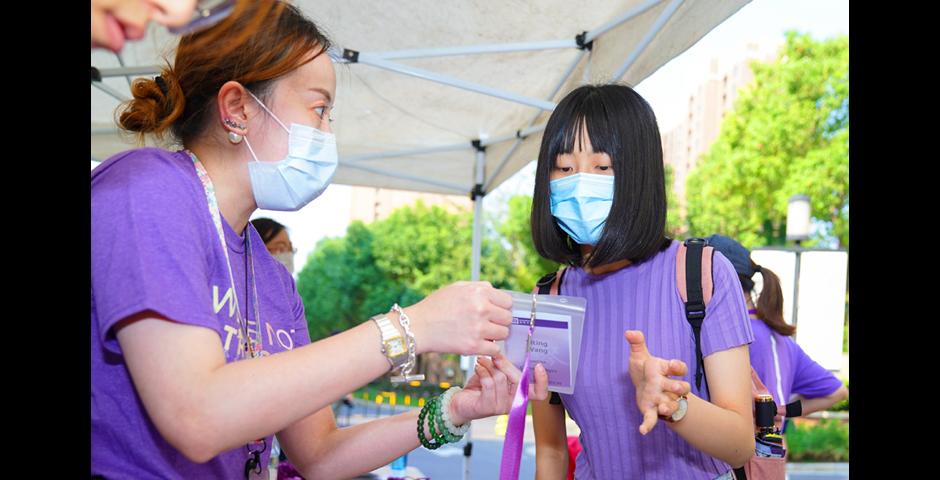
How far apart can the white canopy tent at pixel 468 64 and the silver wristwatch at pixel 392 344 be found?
2014mm

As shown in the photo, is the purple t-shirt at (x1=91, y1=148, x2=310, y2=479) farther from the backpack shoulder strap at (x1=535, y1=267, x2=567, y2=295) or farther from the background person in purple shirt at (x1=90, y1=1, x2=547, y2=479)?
the backpack shoulder strap at (x1=535, y1=267, x2=567, y2=295)

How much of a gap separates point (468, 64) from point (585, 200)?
3.11 metres

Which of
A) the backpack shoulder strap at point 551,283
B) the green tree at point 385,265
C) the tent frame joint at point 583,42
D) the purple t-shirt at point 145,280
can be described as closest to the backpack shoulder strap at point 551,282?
the backpack shoulder strap at point 551,283

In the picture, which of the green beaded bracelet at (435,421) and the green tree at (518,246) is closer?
the green beaded bracelet at (435,421)

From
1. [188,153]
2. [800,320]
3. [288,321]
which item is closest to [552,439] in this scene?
[288,321]

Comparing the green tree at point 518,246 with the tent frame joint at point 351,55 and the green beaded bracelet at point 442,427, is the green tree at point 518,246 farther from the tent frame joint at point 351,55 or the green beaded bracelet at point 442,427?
the green beaded bracelet at point 442,427

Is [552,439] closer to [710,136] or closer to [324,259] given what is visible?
[324,259]

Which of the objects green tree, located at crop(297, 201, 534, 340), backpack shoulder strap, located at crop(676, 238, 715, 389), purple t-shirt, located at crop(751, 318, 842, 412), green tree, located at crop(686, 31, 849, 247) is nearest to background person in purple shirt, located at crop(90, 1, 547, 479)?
backpack shoulder strap, located at crop(676, 238, 715, 389)

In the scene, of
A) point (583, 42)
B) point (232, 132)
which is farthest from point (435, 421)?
point (583, 42)

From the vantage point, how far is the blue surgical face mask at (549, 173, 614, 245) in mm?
1857

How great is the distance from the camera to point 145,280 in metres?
1.06

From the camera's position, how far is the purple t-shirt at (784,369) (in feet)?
11.4

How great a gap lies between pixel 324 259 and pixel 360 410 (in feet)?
57.9

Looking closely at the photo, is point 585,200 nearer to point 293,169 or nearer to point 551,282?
point 551,282
